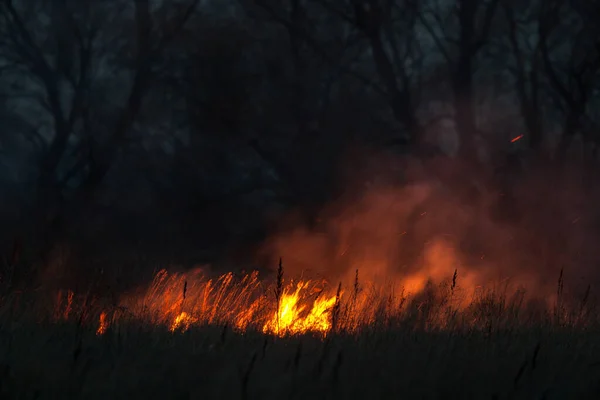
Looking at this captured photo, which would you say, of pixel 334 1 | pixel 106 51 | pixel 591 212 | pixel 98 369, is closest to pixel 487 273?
pixel 591 212

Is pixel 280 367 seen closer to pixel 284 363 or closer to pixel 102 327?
pixel 284 363

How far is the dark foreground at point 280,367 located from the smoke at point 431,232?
9.29 meters

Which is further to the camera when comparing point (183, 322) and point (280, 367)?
point (183, 322)

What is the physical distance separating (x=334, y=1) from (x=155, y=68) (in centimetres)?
398

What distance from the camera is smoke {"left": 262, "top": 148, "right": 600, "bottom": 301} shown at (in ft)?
52.2

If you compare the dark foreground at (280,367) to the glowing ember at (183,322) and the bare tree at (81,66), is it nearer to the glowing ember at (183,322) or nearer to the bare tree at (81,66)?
the glowing ember at (183,322)

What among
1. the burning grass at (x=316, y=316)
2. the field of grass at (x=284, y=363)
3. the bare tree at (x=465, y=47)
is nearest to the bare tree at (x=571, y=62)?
the bare tree at (x=465, y=47)

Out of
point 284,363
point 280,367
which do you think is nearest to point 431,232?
point 284,363

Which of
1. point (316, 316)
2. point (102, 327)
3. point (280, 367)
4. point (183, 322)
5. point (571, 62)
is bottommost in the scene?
point (280, 367)

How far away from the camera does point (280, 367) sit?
5031mm

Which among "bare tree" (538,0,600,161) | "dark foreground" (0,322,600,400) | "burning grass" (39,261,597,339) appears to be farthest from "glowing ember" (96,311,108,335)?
"bare tree" (538,0,600,161)

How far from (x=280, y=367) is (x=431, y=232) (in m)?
11.5

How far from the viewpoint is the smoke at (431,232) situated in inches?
626

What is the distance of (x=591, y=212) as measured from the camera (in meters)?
17.3
